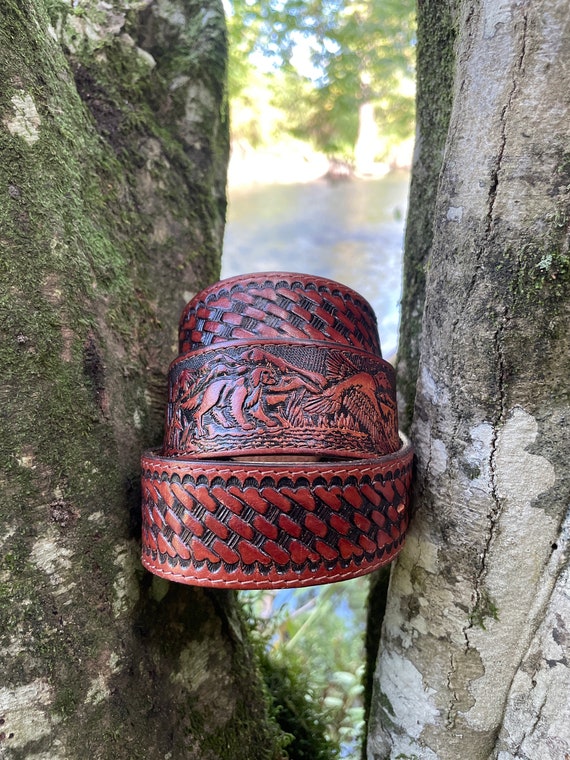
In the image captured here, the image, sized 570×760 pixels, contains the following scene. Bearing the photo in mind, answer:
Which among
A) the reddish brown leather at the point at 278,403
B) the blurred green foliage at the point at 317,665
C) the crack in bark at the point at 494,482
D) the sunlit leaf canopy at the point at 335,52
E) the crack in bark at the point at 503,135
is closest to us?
the crack in bark at the point at 503,135

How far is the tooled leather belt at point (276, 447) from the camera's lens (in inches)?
40.0

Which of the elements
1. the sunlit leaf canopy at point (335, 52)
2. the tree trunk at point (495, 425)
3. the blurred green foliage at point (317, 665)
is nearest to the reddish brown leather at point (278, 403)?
the tree trunk at point (495, 425)

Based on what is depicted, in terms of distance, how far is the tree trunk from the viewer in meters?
0.90

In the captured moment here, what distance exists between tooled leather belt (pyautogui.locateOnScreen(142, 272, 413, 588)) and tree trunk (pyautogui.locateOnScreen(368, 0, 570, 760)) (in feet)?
0.46

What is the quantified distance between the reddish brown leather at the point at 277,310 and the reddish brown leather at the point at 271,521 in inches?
12.1

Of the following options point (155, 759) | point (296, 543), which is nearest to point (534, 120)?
point (296, 543)

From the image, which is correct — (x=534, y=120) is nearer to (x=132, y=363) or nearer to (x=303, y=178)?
(x=132, y=363)

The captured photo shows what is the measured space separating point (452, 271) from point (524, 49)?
1.23ft

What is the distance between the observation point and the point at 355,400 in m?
1.16

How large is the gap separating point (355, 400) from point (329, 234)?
24.9ft

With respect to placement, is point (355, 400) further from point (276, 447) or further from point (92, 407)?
point (92, 407)

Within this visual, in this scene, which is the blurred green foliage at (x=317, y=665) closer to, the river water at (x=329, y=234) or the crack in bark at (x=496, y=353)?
the crack in bark at (x=496, y=353)

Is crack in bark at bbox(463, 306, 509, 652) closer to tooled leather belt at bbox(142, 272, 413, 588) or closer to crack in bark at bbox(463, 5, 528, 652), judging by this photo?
crack in bark at bbox(463, 5, 528, 652)

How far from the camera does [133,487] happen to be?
4.03ft
